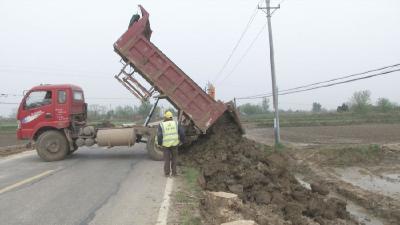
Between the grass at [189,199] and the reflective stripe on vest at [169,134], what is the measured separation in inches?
36.3

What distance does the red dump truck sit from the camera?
1407 centimetres

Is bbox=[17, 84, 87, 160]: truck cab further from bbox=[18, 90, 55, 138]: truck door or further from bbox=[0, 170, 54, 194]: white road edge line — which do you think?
bbox=[0, 170, 54, 194]: white road edge line

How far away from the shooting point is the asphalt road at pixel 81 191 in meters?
7.14

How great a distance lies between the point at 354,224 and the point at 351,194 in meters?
2.50

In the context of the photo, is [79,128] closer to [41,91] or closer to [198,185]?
[41,91]

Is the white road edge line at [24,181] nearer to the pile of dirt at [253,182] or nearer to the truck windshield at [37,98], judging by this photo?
the truck windshield at [37,98]

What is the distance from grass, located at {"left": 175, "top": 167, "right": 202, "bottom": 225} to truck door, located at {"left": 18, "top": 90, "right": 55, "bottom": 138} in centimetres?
611

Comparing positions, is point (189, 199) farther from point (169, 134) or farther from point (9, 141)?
point (9, 141)

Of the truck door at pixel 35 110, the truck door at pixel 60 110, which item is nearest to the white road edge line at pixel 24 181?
the truck door at pixel 60 110

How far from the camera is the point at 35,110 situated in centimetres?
1488

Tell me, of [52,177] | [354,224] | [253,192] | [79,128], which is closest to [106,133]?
[79,128]

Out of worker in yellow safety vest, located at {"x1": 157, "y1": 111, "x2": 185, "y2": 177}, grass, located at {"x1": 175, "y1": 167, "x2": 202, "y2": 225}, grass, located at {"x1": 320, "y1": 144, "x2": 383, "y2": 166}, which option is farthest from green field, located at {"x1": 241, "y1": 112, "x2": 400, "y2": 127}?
grass, located at {"x1": 175, "y1": 167, "x2": 202, "y2": 225}

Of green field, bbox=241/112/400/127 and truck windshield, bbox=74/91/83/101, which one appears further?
green field, bbox=241/112/400/127

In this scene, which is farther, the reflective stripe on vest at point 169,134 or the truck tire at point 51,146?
the truck tire at point 51,146
